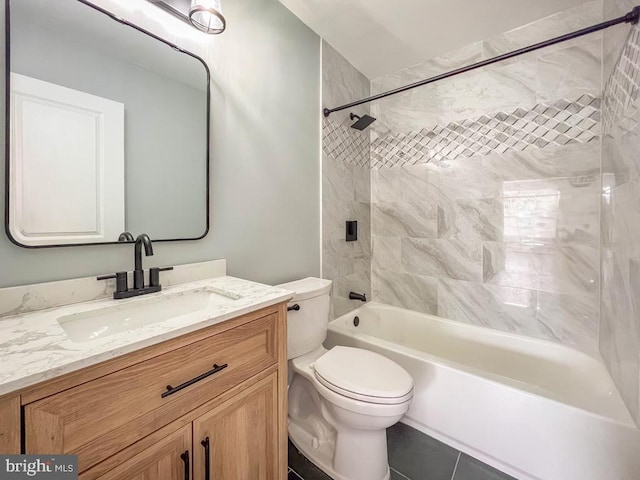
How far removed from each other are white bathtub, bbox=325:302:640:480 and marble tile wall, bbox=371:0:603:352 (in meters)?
0.16

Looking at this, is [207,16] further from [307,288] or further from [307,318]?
Result: [307,318]

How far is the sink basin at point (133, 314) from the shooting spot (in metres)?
0.81

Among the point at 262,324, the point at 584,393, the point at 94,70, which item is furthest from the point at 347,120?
the point at 584,393

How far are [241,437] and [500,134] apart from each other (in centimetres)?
220

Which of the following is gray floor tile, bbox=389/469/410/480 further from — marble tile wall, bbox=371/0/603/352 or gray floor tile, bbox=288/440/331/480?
marble tile wall, bbox=371/0/603/352

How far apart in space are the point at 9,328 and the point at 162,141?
2.62ft

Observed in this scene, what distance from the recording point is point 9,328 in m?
0.69

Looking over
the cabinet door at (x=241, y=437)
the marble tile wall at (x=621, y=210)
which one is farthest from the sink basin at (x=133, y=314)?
the marble tile wall at (x=621, y=210)

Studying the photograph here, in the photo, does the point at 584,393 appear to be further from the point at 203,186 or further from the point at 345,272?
the point at 203,186

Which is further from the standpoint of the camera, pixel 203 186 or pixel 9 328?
pixel 203 186

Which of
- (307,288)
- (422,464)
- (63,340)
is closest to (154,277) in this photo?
(63,340)

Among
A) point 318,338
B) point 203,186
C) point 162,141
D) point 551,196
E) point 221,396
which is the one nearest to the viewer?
point 221,396

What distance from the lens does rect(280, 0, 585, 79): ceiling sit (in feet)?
5.10

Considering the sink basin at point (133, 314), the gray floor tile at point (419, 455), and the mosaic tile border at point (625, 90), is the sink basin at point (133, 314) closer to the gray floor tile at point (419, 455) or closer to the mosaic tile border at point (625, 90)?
the gray floor tile at point (419, 455)
